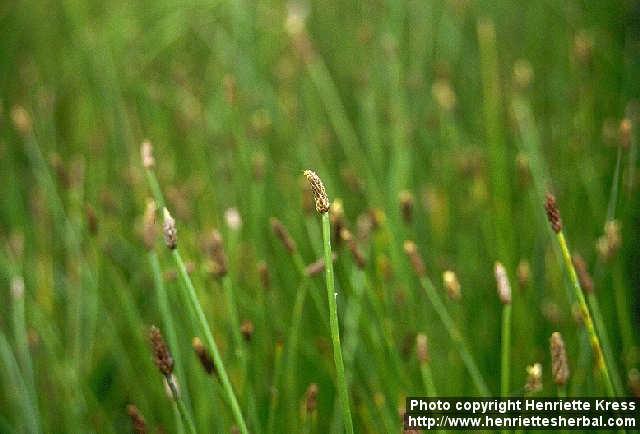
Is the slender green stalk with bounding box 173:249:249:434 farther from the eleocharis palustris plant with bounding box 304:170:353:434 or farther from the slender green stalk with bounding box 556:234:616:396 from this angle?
the slender green stalk with bounding box 556:234:616:396

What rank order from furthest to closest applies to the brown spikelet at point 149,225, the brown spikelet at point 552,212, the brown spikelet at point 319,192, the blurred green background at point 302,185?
1. the blurred green background at point 302,185
2. the brown spikelet at point 149,225
3. the brown spikelet at point 552,212
4. the brown spikelet at point 319,192

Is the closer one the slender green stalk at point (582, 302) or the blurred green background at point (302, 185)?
the slender green stalk at point (582, 302)

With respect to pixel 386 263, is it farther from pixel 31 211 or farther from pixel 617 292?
pixel 31 211

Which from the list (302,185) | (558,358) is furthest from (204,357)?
(302,185)

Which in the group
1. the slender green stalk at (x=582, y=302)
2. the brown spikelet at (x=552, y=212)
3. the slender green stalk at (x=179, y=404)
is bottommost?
the slender green stalk at (x=179, y=404)

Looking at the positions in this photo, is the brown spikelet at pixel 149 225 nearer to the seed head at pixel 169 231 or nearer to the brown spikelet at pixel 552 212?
the seed head at pixel 169 231

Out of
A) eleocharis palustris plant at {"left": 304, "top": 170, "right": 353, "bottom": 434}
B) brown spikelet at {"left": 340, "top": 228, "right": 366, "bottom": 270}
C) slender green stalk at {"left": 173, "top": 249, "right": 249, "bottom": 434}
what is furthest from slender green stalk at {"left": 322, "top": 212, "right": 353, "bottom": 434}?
brown spikelet at {"left": 340, "top": 228, "right": 366, "bottom": 270}

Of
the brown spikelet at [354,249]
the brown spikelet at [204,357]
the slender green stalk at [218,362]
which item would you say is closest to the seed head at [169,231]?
the slender green stalk at [218,362]

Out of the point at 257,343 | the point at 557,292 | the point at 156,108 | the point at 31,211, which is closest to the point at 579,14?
the point at 557,292

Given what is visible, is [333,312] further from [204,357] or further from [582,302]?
[582,302]
